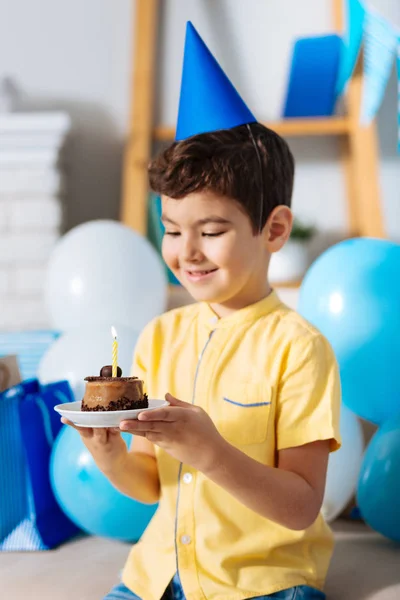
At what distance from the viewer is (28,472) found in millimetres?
1706

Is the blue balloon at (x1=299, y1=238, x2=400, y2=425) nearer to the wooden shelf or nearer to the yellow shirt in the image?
the yellow shirt

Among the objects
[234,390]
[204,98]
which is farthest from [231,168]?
[234,390]

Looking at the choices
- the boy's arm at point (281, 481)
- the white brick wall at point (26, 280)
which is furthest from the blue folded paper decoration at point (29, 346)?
the boy's arm at point (281, 481)

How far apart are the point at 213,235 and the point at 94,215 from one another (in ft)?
5.93

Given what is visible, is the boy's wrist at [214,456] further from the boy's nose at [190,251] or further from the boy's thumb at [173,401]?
the boy's nose at [190,251]

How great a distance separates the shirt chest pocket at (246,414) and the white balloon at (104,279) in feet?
2.87

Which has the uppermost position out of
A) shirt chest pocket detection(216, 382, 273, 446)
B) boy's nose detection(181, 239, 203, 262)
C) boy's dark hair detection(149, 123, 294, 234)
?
boy's dark hair detection(149, 123, 294, 234)

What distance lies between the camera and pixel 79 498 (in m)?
1.57

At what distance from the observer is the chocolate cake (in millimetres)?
931

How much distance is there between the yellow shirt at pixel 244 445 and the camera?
1.08 metres

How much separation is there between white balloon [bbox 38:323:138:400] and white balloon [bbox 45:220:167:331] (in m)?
0.13

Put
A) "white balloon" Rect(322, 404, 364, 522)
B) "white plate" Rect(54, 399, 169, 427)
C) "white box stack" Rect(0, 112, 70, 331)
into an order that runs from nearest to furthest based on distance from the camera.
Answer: "white plate" Rect(54, 399, 169, 427)
"white balloon" Rect(322, 404, 364, 522)
"white box stack" Rect(0, 112, 70, 331)

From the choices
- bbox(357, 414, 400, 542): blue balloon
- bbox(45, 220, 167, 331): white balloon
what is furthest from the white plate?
bbox(45, 220, 167, 331): white balloon

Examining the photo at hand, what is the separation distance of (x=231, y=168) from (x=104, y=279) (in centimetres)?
98
